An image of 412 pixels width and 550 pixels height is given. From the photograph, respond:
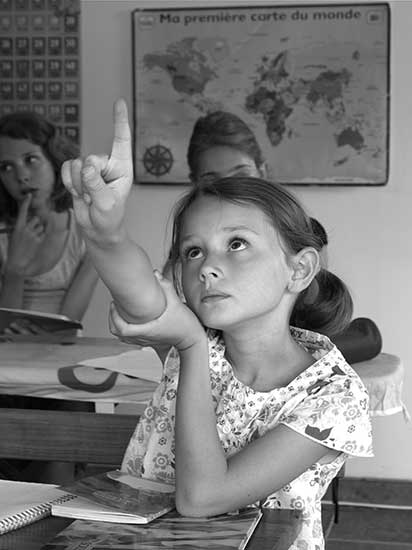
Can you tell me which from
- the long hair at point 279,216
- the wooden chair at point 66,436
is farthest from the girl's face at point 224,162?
the long hair at point 279,216

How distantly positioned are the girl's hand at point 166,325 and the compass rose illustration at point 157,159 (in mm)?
3312

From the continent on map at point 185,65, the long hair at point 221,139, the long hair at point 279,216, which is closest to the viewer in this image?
the long hair at point 279,216

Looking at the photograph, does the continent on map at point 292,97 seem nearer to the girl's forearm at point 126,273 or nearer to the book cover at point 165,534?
the book cover at point 165,534

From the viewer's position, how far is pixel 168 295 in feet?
3.13

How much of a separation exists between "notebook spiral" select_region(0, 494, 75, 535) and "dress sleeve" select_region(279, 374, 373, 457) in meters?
0.28

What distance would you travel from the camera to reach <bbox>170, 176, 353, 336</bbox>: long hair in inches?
51.4

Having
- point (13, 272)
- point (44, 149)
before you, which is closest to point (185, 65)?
point (44, 149)

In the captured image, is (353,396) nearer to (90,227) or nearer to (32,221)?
(90,227)

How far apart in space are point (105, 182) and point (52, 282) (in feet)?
8.73

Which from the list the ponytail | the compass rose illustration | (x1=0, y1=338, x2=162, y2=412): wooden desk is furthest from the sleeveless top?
the ponytail

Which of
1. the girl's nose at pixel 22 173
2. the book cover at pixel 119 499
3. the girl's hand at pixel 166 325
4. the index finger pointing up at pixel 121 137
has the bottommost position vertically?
the book cover at pixel 119 499

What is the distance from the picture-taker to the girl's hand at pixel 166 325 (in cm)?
93

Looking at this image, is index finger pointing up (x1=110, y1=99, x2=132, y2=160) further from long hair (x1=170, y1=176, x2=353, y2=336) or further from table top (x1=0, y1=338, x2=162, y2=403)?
table top (x1=0, y1=338, x2=162, y2=403)

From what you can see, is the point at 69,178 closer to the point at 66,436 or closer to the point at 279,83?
the point at 66,436
